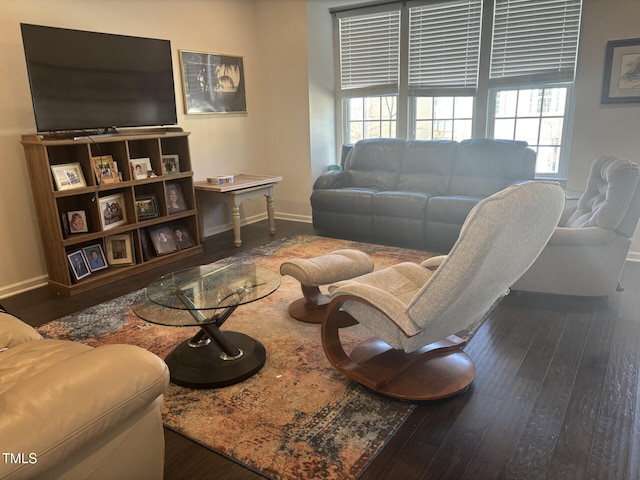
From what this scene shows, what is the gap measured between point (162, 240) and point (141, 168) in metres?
0.67

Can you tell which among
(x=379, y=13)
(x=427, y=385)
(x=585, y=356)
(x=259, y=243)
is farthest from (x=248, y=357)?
(x=379, y=13)

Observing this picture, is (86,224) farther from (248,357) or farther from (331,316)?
(331,316)

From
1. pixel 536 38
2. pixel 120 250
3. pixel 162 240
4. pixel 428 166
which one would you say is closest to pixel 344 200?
pixel 428 166

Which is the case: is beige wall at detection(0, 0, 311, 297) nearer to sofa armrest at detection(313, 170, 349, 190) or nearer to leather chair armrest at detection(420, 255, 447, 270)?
sofa armrest at detection(313, 170, 349, 190)

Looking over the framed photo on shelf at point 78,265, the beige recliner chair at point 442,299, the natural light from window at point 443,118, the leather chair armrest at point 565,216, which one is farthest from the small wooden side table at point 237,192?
the leather chair armrest at point 565,216

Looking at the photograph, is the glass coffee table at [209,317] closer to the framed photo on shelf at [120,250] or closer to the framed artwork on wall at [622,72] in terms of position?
the framed photo on shelf at [120,250]

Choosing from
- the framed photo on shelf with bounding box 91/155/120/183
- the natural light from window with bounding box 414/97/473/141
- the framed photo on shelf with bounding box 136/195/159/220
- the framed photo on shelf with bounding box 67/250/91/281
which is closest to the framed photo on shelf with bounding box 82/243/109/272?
the framed photo on shelf with bounding box 67/250/91/281

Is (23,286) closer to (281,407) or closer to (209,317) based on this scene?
(209,317)

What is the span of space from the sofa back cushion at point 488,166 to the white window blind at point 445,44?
863 millimetres

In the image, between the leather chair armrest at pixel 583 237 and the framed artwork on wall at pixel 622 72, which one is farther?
the framed artwork on wall at pixel 622 72

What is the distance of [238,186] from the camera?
4770mm

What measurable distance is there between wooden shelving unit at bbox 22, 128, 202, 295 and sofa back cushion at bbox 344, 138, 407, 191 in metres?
1.85

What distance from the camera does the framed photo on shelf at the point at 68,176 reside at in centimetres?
352

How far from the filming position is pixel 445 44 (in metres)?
5.23
